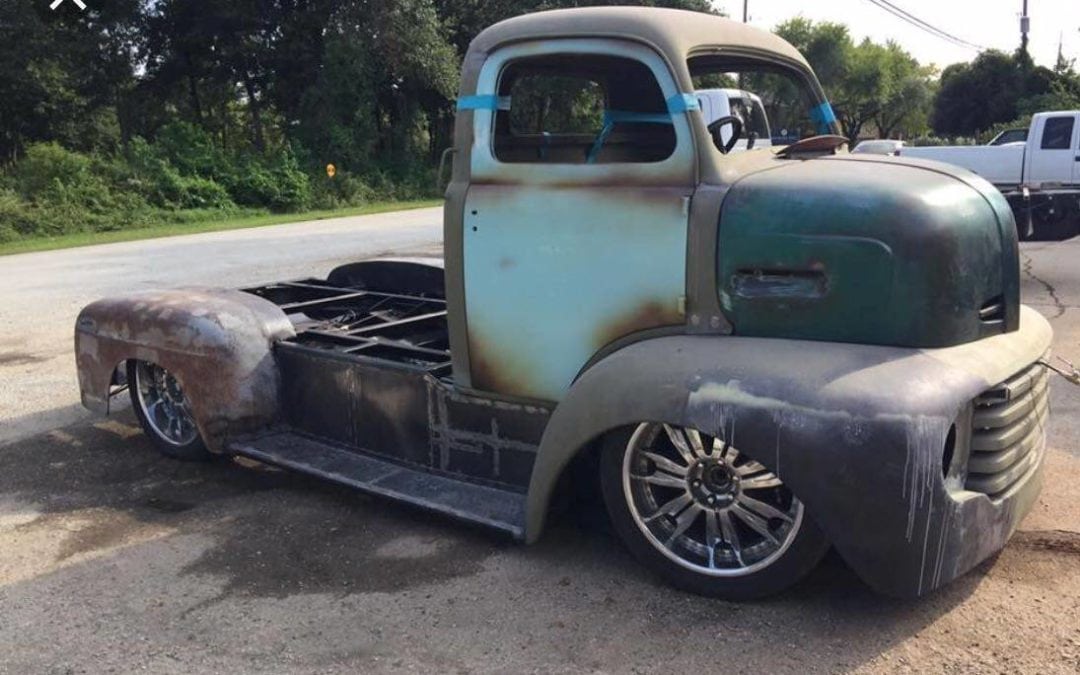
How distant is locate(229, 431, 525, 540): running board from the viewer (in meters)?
4.04

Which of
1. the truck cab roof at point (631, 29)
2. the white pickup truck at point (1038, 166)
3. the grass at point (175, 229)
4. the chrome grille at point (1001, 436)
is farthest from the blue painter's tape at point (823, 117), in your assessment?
the grass at point (175, 229)

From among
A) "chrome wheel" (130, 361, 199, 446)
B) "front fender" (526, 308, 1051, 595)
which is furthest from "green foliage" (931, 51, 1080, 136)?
"front fender" (526, 308, 1051, 595)

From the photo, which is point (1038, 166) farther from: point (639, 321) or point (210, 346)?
point (210, 346)

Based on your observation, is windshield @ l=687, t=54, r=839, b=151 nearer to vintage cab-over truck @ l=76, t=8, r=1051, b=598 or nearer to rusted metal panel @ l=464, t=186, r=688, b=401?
vintage cab-over truck @ l=76, t=8, r=1051, b=598

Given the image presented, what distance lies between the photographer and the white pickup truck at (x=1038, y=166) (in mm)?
13445

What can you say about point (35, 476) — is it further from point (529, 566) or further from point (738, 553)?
point (738, 553)

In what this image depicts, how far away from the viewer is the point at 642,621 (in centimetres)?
346

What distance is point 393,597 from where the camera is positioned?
3740mm

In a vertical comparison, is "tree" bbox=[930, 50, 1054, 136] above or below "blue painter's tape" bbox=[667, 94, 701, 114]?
above

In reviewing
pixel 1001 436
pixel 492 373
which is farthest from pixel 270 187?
pixel 1001 436

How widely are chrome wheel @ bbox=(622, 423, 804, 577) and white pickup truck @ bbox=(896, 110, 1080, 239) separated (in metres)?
11.7

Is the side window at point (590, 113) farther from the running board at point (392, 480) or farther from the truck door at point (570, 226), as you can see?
the running board at point (392, 480)

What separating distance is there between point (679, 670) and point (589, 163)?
6.69 ft

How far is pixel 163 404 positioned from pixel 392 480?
196 cm
